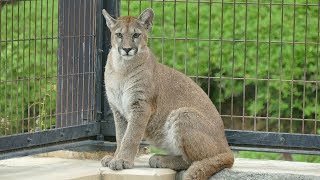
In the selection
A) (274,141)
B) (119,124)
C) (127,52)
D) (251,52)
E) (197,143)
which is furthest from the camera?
(251,52)

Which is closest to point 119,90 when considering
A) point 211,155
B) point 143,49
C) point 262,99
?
point 143,49

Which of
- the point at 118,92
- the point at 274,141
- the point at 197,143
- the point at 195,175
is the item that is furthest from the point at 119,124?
the point at 274,141

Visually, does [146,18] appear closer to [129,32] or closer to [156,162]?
[129,32]

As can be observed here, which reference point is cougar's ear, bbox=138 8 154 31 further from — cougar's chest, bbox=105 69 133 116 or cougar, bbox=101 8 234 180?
cougar's chest, bbox=105 69 133 116

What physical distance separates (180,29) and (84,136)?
343 cm

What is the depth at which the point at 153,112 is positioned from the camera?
894 cm

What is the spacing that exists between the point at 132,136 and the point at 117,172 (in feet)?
1.10

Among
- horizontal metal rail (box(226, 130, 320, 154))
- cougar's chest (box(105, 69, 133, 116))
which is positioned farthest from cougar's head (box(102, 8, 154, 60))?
horizontal metal rail (box(226, 130, 320, 154))

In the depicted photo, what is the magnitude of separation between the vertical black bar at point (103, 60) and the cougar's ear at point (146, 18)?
78cm

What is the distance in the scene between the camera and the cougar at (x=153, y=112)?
28.7 ft

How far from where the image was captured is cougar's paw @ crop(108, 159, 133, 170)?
871 cm

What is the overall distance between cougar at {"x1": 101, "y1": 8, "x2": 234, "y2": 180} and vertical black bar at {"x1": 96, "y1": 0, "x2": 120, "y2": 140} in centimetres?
65

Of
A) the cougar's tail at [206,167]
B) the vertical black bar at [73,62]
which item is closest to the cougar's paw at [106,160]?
the vertical black bar at [73,62]

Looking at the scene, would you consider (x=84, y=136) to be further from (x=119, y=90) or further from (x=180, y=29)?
(x=180, y=29)
